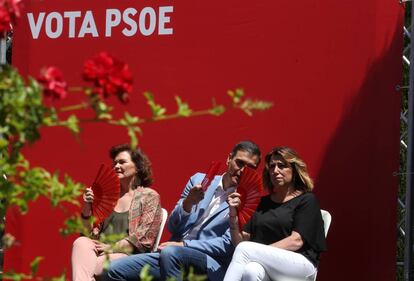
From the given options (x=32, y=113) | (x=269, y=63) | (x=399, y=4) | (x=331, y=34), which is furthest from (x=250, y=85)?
(x=32, y=113)

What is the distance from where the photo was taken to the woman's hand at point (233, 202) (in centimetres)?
580

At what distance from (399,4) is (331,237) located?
140cm

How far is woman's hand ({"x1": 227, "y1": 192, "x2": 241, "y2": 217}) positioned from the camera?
580 cm

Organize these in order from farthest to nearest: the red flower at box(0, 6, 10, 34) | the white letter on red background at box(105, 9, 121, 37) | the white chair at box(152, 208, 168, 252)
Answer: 1. the white letter on red background at box(105, 9, 121, 37)
2. the white chair at box(152, 208, 168, 252)
3. the red flower at box(0, 6, 10, 34)

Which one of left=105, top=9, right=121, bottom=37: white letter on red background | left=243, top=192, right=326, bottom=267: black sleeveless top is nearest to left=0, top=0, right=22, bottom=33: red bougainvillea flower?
left=243, top=192, right=326, bottom=267: black sleeveless top

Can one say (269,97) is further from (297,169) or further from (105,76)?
(105,76)

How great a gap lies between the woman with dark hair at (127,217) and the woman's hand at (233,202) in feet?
1.59

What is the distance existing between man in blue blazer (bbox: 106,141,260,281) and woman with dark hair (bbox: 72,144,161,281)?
4.8 inches

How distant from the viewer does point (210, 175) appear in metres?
5.99

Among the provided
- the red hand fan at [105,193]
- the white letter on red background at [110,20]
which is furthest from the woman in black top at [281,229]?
the white letter on red background at [110,20]

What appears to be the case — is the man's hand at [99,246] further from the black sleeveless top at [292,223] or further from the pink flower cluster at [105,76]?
the pink flower cluster at [105,76]

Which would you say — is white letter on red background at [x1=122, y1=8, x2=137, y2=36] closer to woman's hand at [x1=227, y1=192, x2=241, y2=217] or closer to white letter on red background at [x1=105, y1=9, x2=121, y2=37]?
white letter on red background at [x1=105, y1=9, x2=121, y2=37]

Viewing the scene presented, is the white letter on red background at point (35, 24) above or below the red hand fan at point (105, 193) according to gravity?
above

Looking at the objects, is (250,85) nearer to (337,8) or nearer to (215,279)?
(337,8)
